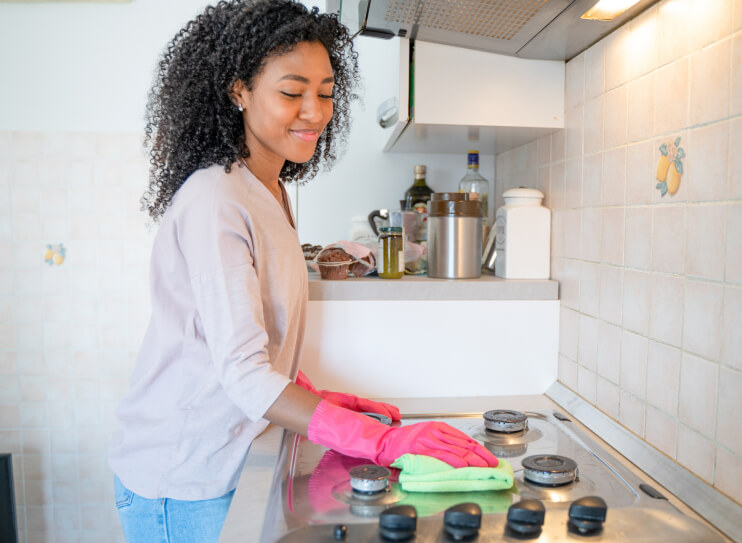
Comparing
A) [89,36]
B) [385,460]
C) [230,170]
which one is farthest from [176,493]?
[89,36]

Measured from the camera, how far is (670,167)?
85 cm

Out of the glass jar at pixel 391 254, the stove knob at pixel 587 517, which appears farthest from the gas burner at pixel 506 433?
the glass jar at pixel 391 254

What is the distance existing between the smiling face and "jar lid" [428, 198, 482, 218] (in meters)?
0.52

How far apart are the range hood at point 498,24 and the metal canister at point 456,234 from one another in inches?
13.3

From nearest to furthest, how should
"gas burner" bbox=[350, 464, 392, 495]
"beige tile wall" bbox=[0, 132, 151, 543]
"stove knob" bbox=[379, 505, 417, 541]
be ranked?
"stove knob" bbox=[379, 505, 417, 541] → "gas burner" bbox=[350, 464, 392, 495] → "beige tile wall" bbox=[0, 132, 151, 543]

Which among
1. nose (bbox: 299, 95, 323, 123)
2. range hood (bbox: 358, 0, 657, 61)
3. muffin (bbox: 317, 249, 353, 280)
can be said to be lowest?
muffin (bbox: 317, 249, 353, 280)

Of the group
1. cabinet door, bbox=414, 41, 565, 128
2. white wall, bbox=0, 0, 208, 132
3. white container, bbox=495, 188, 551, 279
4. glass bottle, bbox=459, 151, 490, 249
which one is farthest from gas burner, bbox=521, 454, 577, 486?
white wall, bbox=0, 0, 208, 132

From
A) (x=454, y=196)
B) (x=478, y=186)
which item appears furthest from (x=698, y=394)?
(x=478, y=186)

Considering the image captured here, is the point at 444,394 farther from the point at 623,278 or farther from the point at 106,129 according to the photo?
the point at 106,129

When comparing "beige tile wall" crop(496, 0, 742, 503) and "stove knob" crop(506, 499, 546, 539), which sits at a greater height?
"beige tile wall" crop(496, 0, 742, 503)

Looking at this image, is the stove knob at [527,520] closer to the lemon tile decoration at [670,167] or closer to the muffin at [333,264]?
the lemon tile decoration at [670,167]

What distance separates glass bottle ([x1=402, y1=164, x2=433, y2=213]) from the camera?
5.69 ft

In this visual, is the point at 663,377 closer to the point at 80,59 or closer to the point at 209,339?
the point at 209,339

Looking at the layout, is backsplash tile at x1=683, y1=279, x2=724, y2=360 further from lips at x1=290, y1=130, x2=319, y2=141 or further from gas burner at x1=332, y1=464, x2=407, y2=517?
lips at x1=290, y1=130, x2=319, y2=141
